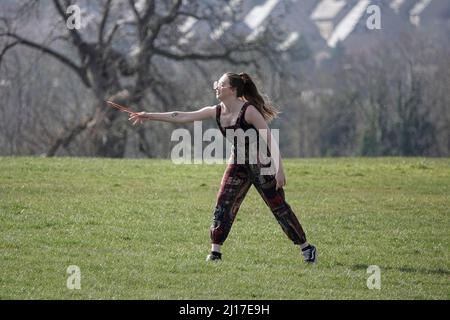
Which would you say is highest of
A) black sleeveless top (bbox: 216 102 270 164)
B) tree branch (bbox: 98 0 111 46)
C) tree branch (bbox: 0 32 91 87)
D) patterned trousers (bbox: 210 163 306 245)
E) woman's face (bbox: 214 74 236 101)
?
tree branch (bbox: 98 0 111 46)

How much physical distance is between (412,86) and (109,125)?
2713 cm

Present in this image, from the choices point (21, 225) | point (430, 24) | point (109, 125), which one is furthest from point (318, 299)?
point (430, 24)

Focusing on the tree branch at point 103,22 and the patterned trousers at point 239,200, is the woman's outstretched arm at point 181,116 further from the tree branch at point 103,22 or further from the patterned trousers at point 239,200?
the tree branch at point 103,22

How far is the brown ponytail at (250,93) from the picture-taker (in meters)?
11.3

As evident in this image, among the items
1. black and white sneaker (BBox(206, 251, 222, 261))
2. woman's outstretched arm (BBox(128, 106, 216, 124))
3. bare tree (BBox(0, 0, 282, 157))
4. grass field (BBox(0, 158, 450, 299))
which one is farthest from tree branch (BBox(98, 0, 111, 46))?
black and white sneaker (BBox(206, 251, 222, 261))

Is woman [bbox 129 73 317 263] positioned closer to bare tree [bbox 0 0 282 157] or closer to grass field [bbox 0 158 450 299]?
grass field [bbox 0 158 450 299]

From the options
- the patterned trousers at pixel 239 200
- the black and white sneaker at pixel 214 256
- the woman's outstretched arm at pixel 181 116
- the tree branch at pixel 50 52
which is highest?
the tree branch at pixel 50 52

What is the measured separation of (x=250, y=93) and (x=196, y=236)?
8.53ft

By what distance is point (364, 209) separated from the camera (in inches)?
666

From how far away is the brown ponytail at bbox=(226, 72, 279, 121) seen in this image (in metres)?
11.3

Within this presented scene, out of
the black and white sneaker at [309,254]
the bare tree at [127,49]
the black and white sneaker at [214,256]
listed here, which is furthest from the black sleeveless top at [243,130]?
the bare tree at [127,49]

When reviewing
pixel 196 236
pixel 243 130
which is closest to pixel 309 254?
pixel 243 130

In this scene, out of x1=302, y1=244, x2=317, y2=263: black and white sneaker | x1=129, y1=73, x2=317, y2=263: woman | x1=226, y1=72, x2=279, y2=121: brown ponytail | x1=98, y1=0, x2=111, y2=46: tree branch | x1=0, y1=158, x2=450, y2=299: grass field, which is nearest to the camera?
x1=0, y1=158, x2=450, y2=299: grass field
